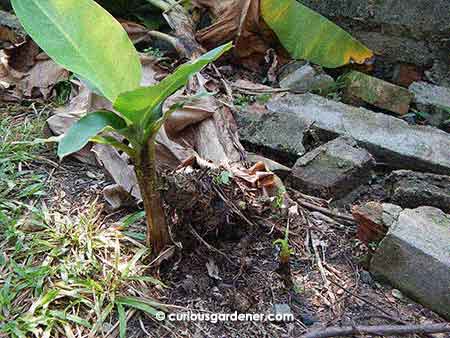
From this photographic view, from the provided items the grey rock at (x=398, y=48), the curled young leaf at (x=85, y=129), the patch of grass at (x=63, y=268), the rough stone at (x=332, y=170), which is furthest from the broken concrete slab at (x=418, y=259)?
the grey rock at (x=398, y=48)

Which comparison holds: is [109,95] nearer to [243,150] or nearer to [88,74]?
[88,74]

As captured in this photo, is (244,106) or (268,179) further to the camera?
(244,106)

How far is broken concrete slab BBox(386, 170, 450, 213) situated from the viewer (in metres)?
1.43

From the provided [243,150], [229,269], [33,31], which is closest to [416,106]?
[243,150]

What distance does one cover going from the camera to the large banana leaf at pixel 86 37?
1125 mm

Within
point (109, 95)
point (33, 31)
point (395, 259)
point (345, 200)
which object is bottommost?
→ point (345, 200)

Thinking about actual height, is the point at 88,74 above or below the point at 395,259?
above

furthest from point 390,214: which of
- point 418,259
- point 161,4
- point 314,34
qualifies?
point 161,4

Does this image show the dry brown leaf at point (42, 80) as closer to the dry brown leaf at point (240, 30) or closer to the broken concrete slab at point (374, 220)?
the dry brown leaf at point (240, 30)

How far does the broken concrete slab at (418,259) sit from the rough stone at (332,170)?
0.30 m

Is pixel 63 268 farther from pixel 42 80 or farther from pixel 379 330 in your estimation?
pixel 42 80

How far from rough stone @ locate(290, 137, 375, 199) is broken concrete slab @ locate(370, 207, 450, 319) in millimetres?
305

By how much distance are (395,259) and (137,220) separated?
0.69m

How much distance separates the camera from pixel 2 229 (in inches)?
53.6
